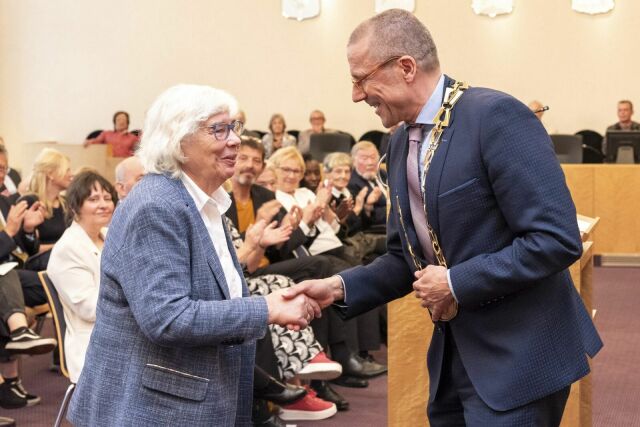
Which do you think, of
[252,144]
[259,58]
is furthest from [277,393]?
[259,58]

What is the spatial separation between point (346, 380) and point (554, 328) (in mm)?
3564

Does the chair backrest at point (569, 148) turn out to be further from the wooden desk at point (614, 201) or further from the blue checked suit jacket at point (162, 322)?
the blue checked suit jacket at point (162, 322)

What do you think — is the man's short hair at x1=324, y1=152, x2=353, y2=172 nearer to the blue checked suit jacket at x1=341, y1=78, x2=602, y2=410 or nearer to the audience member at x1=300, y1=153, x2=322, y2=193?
the audience member at x1=300, y1=153, x2=322, y2=193

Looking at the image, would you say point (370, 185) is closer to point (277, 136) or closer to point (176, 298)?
point (176, 298)

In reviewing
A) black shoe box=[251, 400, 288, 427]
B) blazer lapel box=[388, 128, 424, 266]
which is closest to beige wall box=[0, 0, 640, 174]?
black shoe box=[251, 400, 288, 427]

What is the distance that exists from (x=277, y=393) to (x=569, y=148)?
7872 millimetres

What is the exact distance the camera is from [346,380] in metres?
5.59

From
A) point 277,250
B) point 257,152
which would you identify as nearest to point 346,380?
point 277,250

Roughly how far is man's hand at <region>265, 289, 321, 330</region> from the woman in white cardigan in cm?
179

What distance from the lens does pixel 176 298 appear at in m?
2.15

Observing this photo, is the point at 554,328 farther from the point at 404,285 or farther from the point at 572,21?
the point at 572,21

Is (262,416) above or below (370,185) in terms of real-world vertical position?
below

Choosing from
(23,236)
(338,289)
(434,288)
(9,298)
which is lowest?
(9,298)

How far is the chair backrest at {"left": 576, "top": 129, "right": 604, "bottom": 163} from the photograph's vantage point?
12.2m
